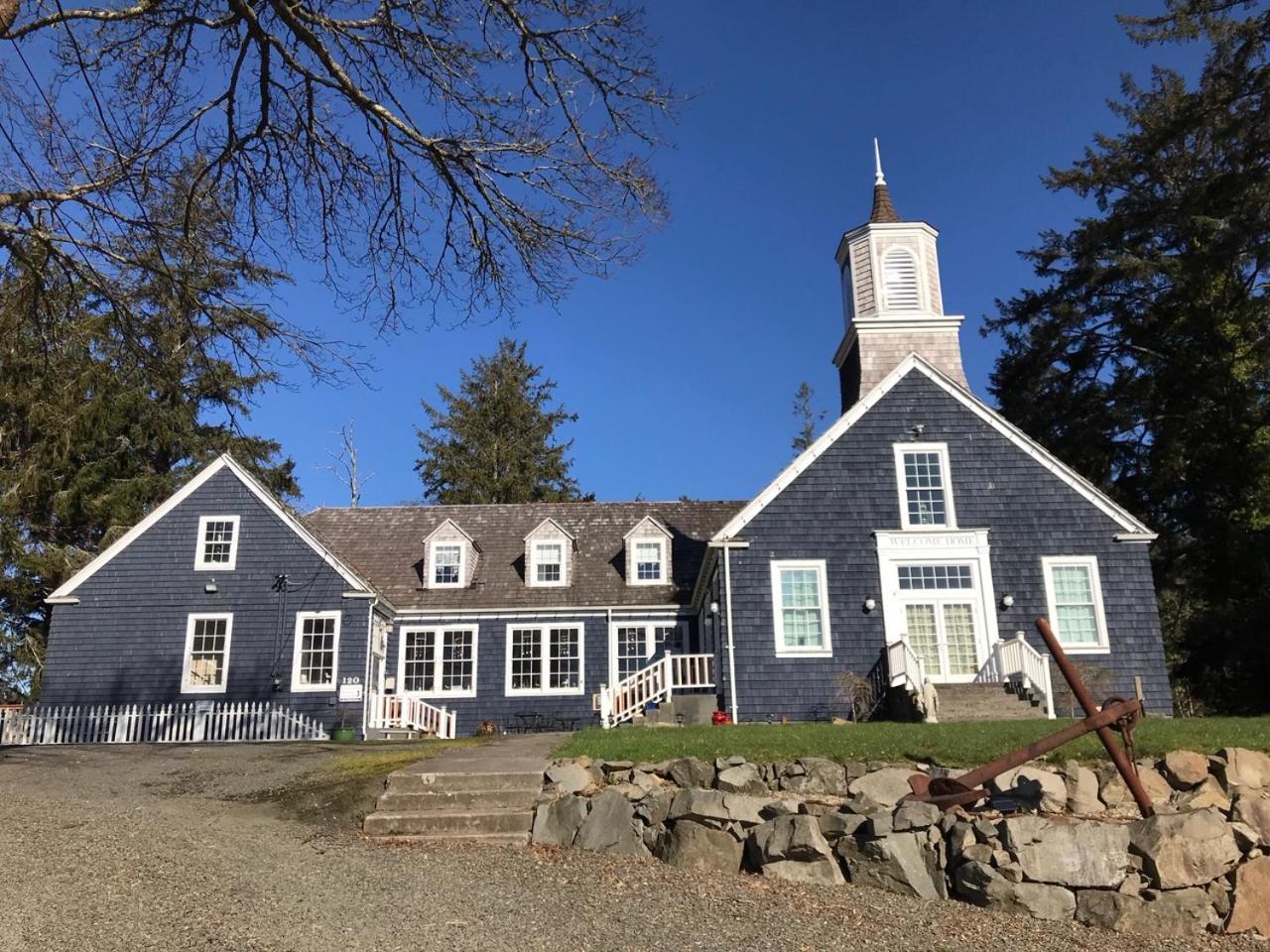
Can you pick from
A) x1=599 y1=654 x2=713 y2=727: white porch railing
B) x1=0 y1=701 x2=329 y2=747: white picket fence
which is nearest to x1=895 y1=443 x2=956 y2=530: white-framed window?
x1=599 y1=654 x2=713 y2=727: white porch railing

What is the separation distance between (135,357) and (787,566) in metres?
12.8

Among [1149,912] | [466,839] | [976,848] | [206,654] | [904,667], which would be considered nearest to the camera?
[1149,912]

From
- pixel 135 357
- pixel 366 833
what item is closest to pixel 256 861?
pixel 366 833

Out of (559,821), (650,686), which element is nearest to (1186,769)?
(559,821)

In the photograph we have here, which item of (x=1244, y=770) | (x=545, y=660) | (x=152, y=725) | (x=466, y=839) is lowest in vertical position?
(x=466, y=839)

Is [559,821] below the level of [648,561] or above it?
below

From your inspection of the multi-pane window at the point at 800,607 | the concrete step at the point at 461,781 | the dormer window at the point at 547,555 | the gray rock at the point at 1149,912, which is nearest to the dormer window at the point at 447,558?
the dormer window at the point at 547,555

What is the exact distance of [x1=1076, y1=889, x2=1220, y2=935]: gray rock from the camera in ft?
29.0

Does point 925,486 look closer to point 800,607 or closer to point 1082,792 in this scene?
point 800,607

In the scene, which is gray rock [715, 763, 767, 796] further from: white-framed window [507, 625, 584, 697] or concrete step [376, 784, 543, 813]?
white-framed window [507, 625, 584, 697]

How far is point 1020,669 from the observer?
57.7 feet

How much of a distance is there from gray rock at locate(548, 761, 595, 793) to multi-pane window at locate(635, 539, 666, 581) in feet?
44.4

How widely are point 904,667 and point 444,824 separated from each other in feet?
35.7

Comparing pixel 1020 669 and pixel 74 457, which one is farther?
pixel 74 457
